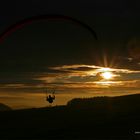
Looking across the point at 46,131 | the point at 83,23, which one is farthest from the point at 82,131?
the point at 83,23

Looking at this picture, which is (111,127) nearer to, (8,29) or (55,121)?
(55,121)

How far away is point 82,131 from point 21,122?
107 feet

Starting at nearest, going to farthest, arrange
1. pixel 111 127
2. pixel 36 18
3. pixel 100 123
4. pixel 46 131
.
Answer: pixel 36 18
pixel 46 131
pixel 111 127
pixel 100 123

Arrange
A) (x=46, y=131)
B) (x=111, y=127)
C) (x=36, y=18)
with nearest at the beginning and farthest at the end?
1. (x=36, y=18)
2. (x=46, y=131)
3. (x=111, y=127)

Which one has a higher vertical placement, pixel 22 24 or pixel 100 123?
pixel 100 123

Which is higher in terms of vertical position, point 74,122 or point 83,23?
point 74,122

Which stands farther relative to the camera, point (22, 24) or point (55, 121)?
point (55, 121)

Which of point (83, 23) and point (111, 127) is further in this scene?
point (111, 127)

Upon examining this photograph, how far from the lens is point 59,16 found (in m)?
46.1

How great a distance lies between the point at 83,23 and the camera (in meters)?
47.8

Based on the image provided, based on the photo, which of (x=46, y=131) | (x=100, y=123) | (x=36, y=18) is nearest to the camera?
(x=36, y=18)

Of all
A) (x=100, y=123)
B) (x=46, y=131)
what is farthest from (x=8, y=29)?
(x=100, y=123)

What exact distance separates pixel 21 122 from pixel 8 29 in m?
139

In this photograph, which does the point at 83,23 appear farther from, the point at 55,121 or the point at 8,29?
the point at 55,121
